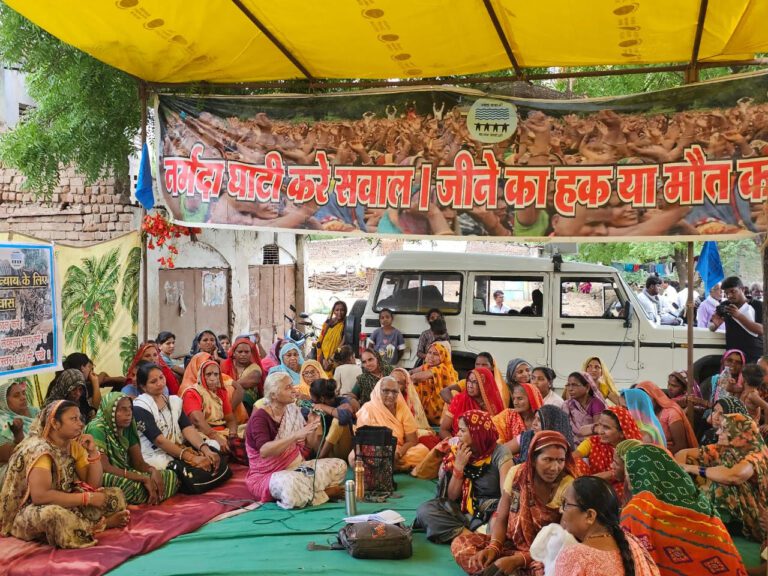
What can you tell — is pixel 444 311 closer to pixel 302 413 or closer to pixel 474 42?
pixel 302 413

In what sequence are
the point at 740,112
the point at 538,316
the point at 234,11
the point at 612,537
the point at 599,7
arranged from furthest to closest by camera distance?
the point at 538,316, the point at 740,112, the point at 234,11, the point at 599,7, the point at 612,537

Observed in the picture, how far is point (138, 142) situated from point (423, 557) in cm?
718

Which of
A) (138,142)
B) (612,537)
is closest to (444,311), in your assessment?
(138,142)

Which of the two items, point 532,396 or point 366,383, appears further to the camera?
point 366,383

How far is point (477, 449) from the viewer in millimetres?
5094

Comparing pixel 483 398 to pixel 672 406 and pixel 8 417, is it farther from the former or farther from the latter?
pixel 8 417

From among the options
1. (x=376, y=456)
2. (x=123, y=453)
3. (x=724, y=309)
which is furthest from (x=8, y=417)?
(x=724, y=309)

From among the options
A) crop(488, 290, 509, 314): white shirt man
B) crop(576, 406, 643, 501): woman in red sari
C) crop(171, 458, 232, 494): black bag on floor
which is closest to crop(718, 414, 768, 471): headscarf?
crop(576, 406, 643, 501): woman in red sari

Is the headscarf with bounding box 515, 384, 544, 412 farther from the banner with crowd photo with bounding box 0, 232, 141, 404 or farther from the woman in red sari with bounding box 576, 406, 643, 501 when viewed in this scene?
the banner with crowd photo with bounding box 0, 232, 141, 404

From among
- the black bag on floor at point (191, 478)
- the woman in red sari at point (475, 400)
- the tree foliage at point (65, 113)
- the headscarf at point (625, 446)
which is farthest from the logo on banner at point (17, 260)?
the headscarf at point (625, 446)

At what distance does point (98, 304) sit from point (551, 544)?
5.17 meters

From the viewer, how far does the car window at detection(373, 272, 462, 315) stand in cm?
978

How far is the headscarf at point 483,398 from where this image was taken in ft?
21.9

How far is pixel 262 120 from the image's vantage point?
6.31 meters
